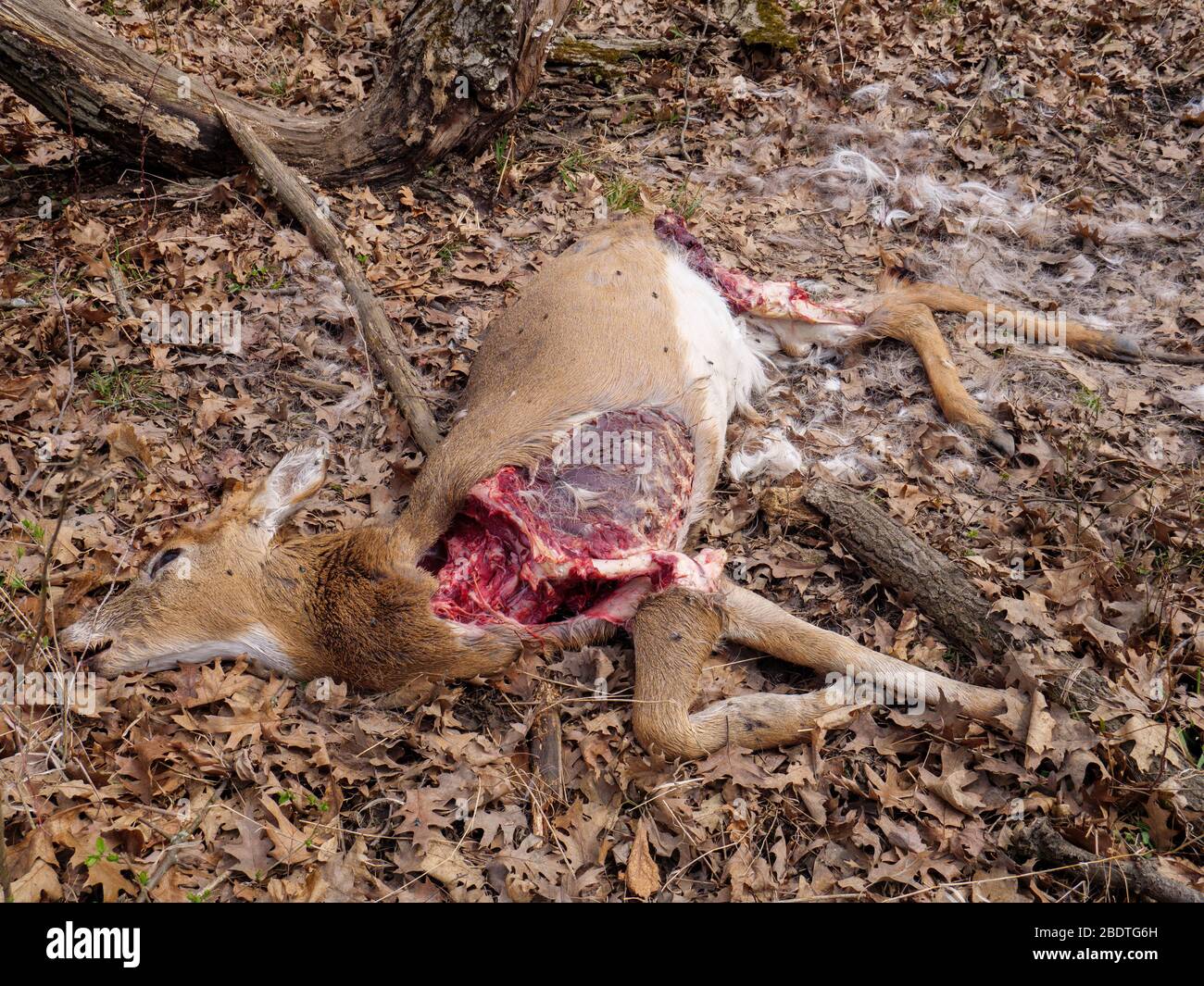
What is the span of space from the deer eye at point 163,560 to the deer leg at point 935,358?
3982 millimetres

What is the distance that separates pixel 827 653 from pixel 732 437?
147 centimetres

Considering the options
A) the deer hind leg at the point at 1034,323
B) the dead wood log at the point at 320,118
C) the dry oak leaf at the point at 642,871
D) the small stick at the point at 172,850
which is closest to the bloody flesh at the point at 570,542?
the dry oak leaf at the point at 642,871

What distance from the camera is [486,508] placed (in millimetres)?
3826

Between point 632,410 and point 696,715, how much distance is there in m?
1.47

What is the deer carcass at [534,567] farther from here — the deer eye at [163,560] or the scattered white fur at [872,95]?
the scattered white fur at [872,95]

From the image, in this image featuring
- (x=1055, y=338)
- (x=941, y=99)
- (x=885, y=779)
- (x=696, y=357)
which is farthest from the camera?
(x=941, y=99)

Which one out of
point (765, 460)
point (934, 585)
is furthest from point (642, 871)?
point (765, 460)

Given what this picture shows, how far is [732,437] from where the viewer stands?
479cm

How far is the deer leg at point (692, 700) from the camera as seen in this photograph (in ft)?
11.6

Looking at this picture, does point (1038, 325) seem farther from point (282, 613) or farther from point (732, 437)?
point (282, 613)

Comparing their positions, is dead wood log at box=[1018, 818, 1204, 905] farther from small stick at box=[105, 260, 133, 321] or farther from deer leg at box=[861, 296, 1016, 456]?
small stick at box=[105, 260, 133, 321]

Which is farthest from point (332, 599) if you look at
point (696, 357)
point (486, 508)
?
point (696, 357)

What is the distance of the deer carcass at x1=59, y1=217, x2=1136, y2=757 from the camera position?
142 inches
